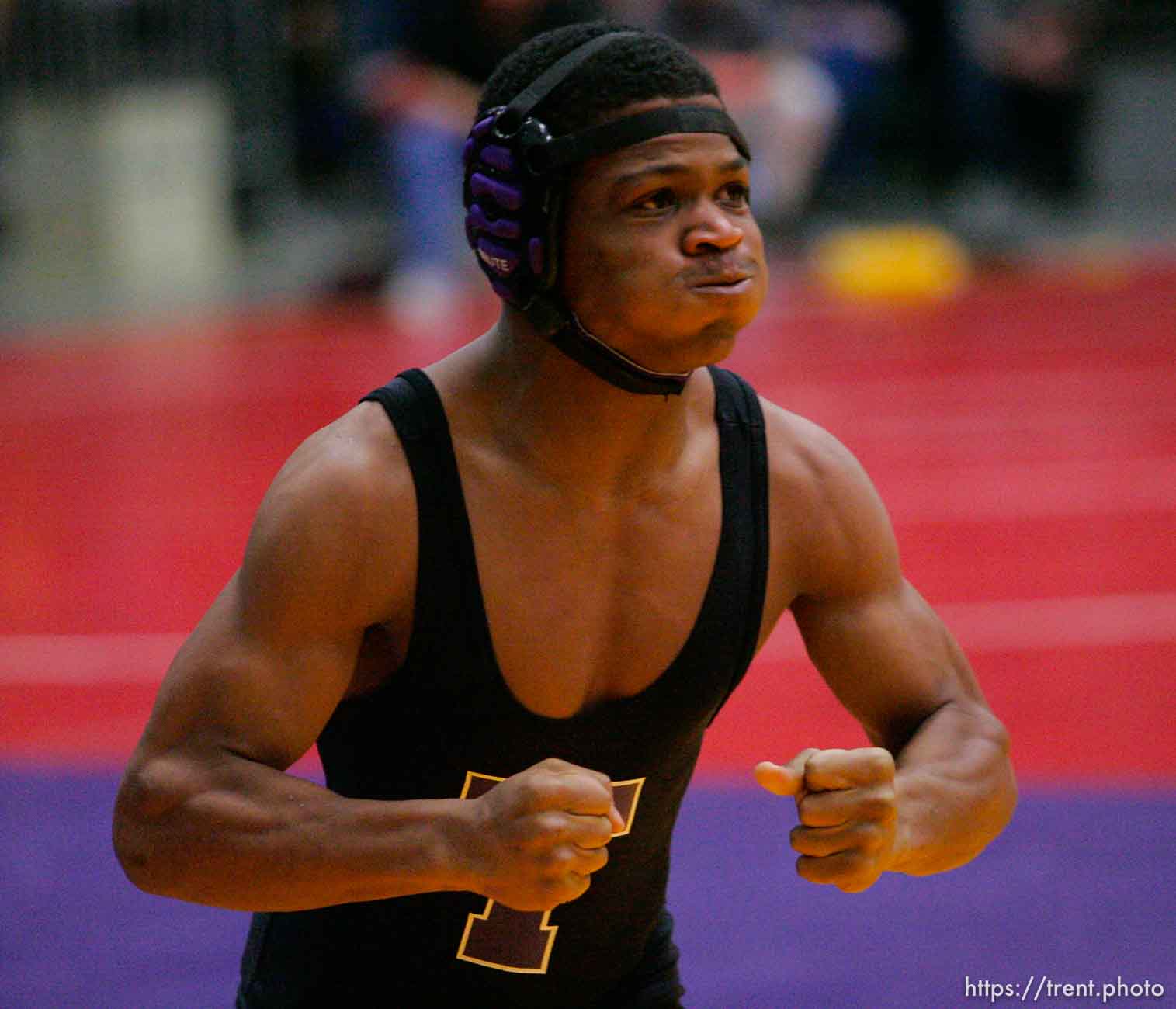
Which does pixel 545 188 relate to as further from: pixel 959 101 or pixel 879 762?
pixel 959 101

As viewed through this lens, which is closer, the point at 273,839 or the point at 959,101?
the point at 273,839

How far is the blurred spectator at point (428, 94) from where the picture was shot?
1236cm

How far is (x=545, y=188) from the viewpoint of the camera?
8.26 feet

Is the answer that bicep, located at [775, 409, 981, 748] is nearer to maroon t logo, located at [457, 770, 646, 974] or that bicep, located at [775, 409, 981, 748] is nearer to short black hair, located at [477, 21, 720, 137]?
maroon t logo, located at [457, 770, 646, 974]

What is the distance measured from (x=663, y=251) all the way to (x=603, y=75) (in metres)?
0.28

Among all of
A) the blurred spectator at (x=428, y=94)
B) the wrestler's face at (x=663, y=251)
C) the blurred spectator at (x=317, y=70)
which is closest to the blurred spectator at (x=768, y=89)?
the blurred spectator at (x=428, y=94)

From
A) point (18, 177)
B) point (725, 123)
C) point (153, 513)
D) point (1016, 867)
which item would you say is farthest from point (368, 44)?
point (725, 123)

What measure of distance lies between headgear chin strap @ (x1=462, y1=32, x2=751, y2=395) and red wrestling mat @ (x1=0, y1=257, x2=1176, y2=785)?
117 inches

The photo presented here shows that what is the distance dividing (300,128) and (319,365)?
5363 millimetres

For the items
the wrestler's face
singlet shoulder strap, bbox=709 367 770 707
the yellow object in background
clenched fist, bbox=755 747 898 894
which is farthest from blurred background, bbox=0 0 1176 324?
clenched fist, bbox=755 747 898 894

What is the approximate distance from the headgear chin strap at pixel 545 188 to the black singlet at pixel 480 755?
0.22m

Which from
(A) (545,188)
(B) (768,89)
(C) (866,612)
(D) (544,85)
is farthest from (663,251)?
(B) (768,89)

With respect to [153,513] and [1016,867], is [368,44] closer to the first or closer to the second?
[153,513]

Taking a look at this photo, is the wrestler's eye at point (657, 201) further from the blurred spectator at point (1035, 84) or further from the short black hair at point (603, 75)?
the blurred spectator at point (1035, 84)
